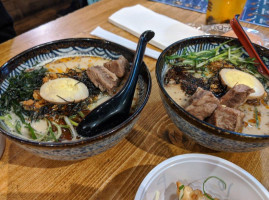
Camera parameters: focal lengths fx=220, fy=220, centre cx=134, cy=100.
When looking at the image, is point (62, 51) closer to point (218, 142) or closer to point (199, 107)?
point (199, 107)

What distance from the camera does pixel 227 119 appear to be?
0.78m

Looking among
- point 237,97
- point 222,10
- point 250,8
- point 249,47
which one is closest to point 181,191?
point 237,97

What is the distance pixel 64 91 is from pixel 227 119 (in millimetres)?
651

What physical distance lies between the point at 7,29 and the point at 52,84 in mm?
1702

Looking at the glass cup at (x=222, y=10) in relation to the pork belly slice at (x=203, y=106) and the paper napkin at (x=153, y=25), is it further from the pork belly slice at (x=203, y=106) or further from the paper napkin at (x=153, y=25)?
the pork belly slice at (x=203, y=106)

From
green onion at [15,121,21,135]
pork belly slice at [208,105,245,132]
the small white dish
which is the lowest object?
the small white dish

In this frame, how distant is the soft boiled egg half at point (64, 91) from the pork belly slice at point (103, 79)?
0.19 ft

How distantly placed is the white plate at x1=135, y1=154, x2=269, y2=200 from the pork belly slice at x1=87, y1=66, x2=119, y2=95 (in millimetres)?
425

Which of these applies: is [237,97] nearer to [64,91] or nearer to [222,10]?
[64,91]

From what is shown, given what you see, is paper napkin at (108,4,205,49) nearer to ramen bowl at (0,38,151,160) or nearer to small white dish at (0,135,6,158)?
ramen bowl at (0,38,151,160)

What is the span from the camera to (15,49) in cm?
146

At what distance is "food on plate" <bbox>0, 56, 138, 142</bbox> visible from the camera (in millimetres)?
828

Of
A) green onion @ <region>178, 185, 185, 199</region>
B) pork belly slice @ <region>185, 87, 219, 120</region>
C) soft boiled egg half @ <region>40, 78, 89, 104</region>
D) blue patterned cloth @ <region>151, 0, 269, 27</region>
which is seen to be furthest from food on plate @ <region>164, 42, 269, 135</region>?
blue patterned cloth @ <region>151, 0, 269, 27</region>

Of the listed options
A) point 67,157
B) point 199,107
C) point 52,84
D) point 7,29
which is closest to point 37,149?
point 67,157
